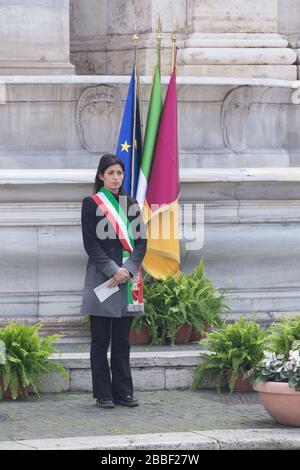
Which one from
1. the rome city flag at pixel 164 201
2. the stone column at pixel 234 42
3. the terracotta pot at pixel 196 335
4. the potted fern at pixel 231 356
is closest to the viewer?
the potted fern at pixel 231 356

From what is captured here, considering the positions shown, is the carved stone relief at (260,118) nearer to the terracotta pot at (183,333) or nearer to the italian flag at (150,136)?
the italian flag at (150,136)

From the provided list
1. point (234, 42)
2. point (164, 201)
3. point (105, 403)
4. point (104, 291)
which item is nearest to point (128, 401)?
point (105, 403)

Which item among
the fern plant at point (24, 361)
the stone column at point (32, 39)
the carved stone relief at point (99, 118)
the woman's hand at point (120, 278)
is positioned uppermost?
the stone column at point (32, 39)

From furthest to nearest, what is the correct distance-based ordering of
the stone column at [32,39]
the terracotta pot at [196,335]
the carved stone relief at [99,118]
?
the stone column at [32,39] → the carved stone relief at [99,118] → the terracotta pot at [196,335]

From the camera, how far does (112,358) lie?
1157 cm

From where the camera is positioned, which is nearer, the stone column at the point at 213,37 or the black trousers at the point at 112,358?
the black trousers at the point at 112,358

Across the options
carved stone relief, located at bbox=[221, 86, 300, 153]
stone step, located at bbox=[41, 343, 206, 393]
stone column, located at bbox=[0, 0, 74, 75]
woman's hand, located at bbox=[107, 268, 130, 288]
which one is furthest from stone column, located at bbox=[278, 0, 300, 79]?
woman's hand, located at bbox=[107, 268, 130, 288]

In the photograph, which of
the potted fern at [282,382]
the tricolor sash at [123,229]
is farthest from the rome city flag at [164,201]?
the potted fern at [282,382]

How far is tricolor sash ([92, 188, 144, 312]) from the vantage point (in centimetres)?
1158

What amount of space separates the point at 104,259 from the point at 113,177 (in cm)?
62

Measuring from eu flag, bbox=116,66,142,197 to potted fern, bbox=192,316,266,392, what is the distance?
1717 mm

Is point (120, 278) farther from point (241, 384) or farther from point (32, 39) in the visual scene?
point (32, 39)

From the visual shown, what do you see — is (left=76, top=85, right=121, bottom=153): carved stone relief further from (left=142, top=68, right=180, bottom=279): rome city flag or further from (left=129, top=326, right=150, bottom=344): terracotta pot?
(left=129, top=326, right=150, bottom=344): terracotta pot

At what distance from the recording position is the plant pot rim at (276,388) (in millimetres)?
10719
